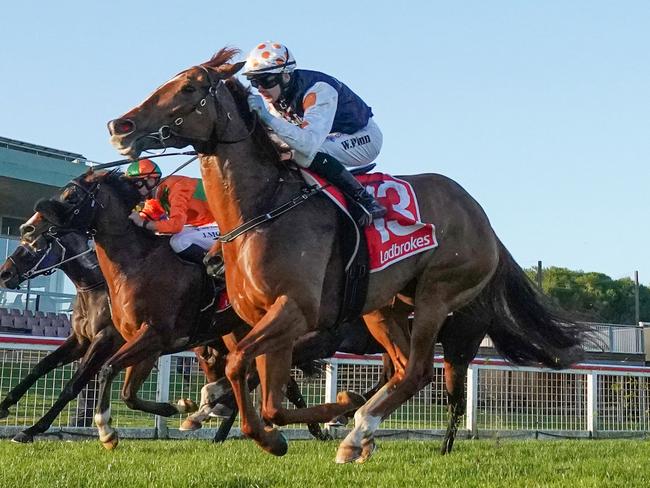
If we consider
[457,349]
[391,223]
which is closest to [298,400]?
[457,349]

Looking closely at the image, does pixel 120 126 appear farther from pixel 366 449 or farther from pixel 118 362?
pixel 118 362

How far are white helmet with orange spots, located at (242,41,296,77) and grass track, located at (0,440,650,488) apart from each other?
2.09m

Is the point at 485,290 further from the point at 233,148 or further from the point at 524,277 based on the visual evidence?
the point at 233,148

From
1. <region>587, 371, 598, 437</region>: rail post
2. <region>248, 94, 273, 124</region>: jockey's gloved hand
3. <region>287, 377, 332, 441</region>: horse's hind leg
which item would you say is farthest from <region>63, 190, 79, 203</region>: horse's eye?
<region>587, 371, 598, 437</region>: rail post

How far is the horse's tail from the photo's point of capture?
6586 mm

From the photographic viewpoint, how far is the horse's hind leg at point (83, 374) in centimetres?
710

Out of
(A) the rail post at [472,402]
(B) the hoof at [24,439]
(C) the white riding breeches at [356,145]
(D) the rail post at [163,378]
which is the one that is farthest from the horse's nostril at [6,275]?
(A) the rail post at [472,402]

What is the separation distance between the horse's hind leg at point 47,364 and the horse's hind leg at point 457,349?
9.89ft

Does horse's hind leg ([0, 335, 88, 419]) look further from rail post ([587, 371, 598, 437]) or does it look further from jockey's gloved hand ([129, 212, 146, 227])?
rail post ([587, 371, 598, 437])

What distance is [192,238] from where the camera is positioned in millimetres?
7105

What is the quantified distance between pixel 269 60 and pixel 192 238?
2491mm

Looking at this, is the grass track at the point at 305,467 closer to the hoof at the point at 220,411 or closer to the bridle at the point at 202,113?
the hoof at the point at 220,411

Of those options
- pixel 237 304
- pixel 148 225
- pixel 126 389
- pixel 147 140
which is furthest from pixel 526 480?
pixel 148 225

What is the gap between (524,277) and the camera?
21.9 ft
